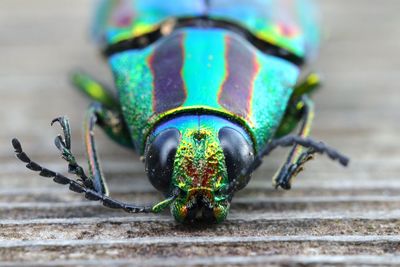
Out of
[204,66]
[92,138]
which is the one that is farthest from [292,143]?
[92,138]

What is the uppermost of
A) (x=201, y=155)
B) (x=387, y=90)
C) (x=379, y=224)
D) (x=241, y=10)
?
(x=241, y=10)

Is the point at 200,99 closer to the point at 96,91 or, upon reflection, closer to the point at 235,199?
the point at 235,199

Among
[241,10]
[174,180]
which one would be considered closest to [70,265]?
[174,180]

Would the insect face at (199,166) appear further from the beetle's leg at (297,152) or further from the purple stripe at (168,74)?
the purple stripe at (168,74)

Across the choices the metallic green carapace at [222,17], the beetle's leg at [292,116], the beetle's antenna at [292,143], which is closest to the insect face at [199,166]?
the beetle's antenna at [292,143]

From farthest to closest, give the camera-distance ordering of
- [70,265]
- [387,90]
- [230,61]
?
[387,90] → [230,61] → [70,265]

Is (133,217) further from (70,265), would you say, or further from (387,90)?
(387,90)
